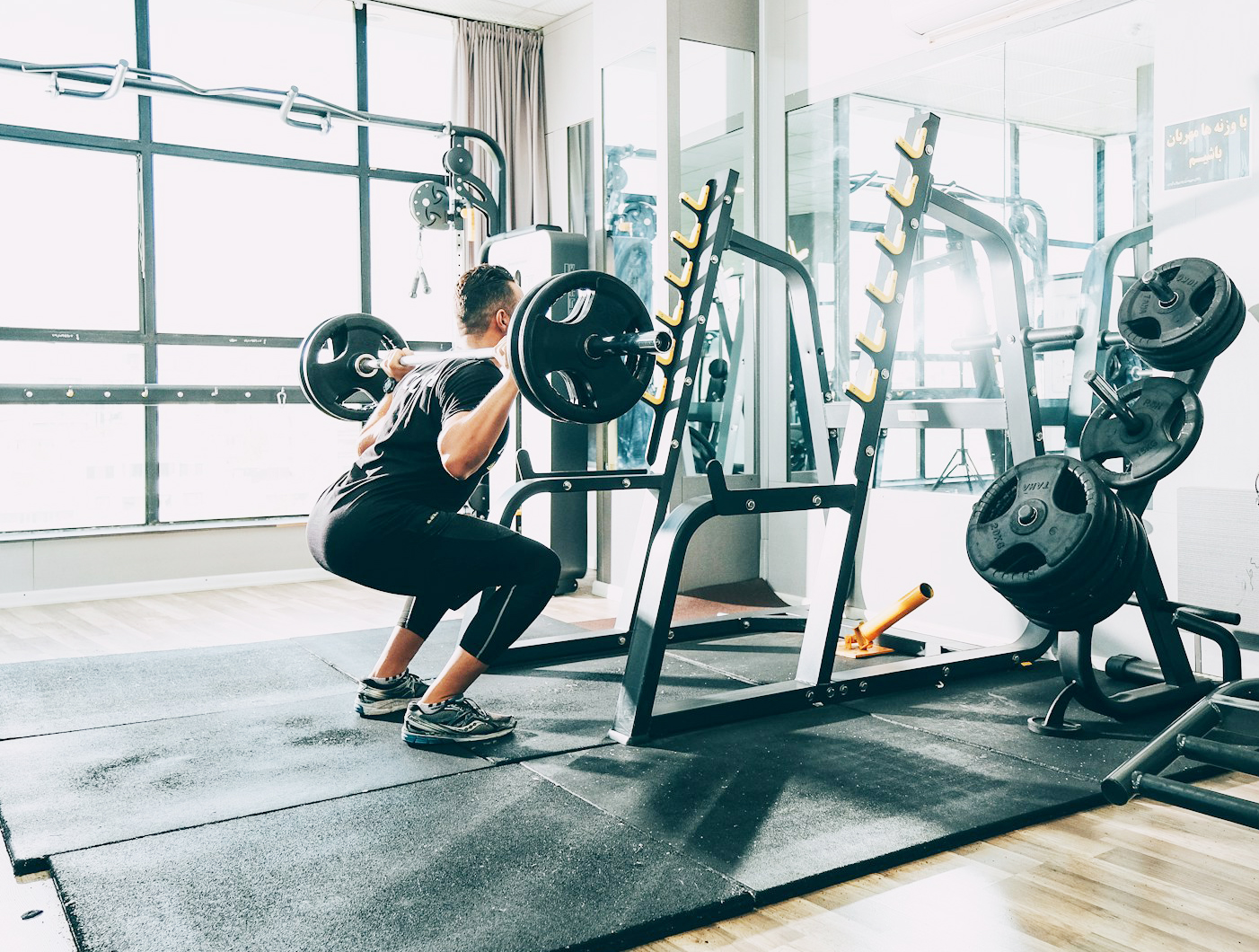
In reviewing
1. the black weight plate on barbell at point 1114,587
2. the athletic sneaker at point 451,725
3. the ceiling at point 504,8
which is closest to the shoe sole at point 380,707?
the athletic sneaker at point 451,725

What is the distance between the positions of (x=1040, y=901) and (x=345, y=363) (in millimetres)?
2753

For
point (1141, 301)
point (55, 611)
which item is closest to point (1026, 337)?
point (1141, 301)

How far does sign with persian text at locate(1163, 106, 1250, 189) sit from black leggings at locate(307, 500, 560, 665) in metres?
2.25

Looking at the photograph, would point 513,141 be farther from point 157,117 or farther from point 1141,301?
point 1141,301

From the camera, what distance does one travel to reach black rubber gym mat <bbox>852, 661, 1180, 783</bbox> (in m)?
2.69

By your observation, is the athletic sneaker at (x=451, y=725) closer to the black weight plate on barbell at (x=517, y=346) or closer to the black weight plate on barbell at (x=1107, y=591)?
the black weight plate on barbell at (x=517, y=346)

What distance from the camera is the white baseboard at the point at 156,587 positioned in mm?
5094

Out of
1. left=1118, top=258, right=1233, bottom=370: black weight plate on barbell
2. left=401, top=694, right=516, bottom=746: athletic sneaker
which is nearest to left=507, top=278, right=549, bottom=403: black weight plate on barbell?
left=401, top=694, right=516, bottom=746: athletic sneaker

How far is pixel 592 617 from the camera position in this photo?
4.73 meters

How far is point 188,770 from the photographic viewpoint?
102 inches

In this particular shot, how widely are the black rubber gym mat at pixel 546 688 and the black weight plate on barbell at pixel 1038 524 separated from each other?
0.98 m

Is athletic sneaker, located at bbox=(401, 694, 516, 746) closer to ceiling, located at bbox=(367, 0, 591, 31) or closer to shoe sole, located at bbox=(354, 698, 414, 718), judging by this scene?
shoe sole, located at bbox=(354, 698, 414, 718)

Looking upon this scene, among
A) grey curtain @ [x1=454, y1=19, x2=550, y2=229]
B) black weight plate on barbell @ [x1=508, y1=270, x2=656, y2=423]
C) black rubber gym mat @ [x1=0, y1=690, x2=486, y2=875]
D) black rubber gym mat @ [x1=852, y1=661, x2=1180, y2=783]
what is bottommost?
black rubber gym mat @ [x1=852, y1=661, x2=1180, y2=783]

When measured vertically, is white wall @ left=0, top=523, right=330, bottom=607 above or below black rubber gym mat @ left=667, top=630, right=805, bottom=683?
above
